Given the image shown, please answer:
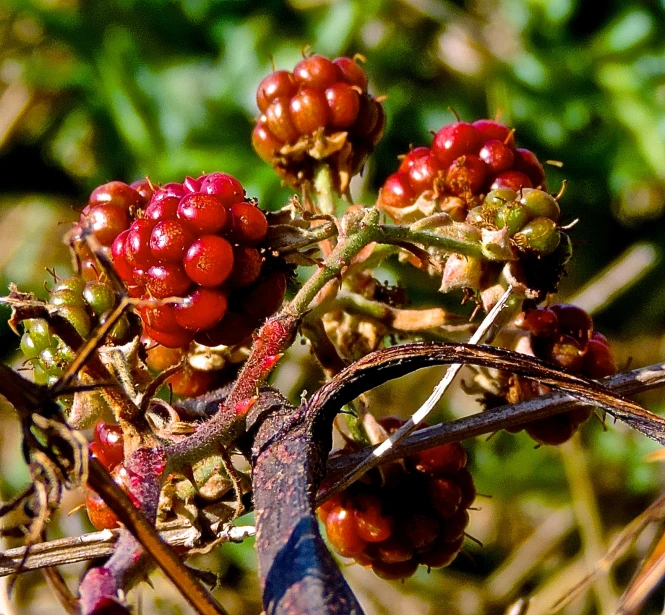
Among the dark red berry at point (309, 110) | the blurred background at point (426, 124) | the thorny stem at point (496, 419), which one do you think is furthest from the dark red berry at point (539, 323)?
the blurred background at point (426, 124)

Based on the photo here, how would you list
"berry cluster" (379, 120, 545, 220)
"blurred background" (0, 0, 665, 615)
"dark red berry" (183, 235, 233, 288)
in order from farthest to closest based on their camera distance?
"blurred background" (0, 0, 665, 615)
"berry cluster" (379, 120, 545, 220)
"dark red berry" (183, 235, 233, 288)

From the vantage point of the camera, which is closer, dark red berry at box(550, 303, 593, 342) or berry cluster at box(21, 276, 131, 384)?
berry cluster at box(21, 276, 131, 384)

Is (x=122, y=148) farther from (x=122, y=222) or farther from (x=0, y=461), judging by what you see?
(x=122, y=222)

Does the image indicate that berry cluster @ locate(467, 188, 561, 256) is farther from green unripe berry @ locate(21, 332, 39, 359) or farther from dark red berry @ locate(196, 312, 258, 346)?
green unripe berry @ locate(21, 332, 39, 359)

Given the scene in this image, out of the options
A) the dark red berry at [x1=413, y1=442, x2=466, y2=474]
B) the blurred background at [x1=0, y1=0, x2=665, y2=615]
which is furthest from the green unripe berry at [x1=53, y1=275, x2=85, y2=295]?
the blurred background at [x1=0, y1=0, x2=665, y2=615]

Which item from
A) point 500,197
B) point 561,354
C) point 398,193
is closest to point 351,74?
point 398,193

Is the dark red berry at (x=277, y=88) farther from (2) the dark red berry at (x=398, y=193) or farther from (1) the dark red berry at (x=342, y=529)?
(1) the dark red berry at (x=342, y=529)

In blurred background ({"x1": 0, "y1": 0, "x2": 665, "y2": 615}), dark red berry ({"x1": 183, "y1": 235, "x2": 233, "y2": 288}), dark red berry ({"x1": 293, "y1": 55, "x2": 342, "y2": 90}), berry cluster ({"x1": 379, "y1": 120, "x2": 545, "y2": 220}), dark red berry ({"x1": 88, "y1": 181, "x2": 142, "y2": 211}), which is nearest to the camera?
dark red berry ({"x1": 183, "y1": 235, "x2": 233, "y2": 288})
